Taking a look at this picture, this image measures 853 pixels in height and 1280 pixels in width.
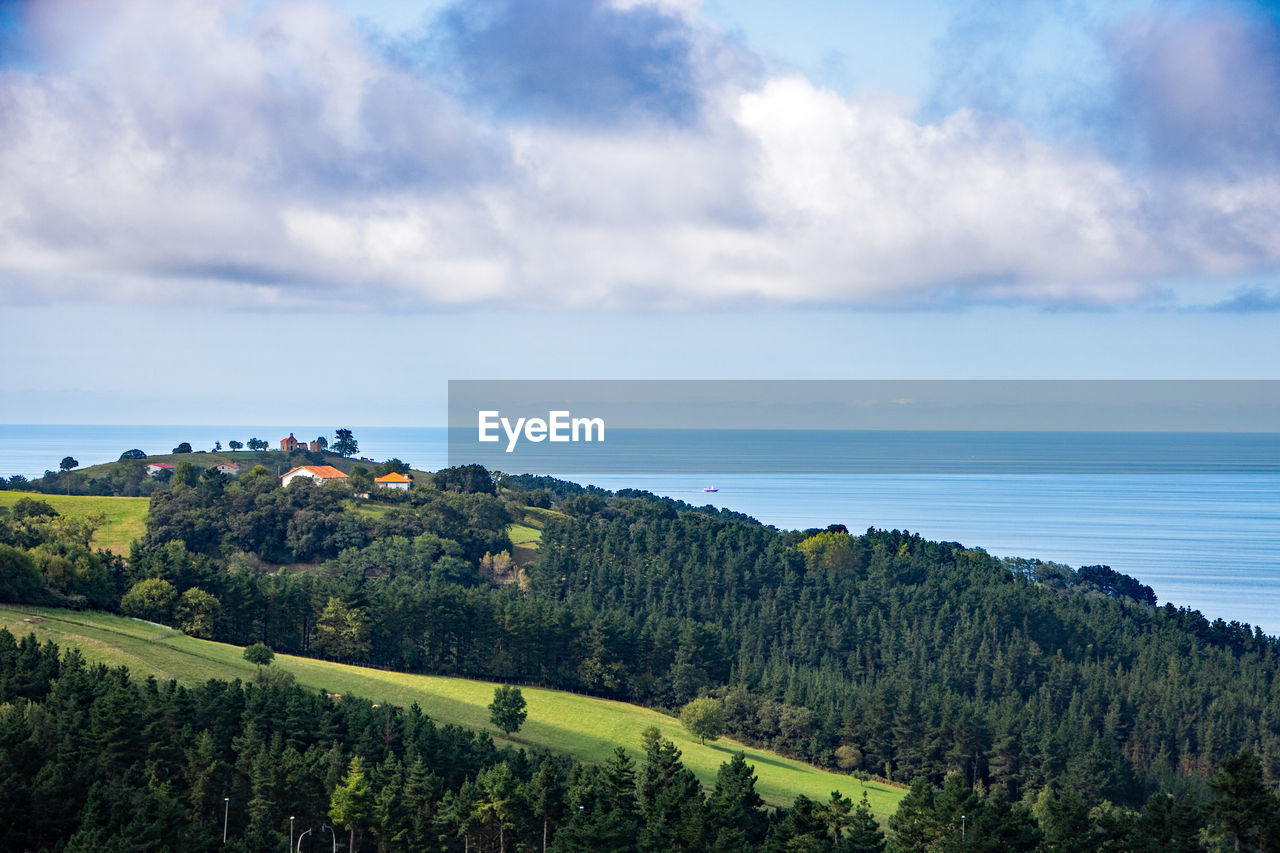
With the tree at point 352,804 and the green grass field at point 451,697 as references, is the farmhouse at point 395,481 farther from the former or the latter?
the tree at point 352,804

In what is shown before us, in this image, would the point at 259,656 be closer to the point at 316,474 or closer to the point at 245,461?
the point at 316,474

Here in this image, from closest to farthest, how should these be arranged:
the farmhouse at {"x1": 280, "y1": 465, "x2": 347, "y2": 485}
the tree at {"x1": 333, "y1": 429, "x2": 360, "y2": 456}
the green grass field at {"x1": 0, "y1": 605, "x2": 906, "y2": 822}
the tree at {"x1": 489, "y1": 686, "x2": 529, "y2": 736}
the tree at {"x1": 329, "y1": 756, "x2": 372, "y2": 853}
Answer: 1. the tree at {"x1": 329, "y1": 756, "x2": 372, "y2": 853}
2. the green grass field at {"x1": 0, "y1": 605, "x2": 906, "y2": 822}
3. the tree at {"x1": 489, "y1": 686, "x2": 529, "y2": 736}
4. the farmhouse at {"x1": 280, "y1": 465, "x2": 347, "y2": 485}
5. the tree at {"x1": 333, "y1": 429, "x2": 360, "y2": 456}

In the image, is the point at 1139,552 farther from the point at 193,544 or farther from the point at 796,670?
the point at 193,544

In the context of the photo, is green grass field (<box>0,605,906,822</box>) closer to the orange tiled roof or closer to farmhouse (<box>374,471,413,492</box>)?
the orange tiled roof

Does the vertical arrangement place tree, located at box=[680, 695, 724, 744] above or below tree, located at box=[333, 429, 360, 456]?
below

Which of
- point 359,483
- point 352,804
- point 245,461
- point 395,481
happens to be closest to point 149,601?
point 352,804

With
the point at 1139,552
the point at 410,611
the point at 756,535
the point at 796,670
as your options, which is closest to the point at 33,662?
the point at 410,611

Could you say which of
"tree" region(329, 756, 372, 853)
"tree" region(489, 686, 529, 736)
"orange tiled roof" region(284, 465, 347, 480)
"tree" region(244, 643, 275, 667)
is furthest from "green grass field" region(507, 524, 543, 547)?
"tree" region(329, 756, 372, 853)

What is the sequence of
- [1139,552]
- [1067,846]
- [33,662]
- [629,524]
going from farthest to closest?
[1139,552]
[629,524]
[33,662]
[1067,846]

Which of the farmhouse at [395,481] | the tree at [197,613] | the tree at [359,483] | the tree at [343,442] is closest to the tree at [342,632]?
the tree at [197,613]
